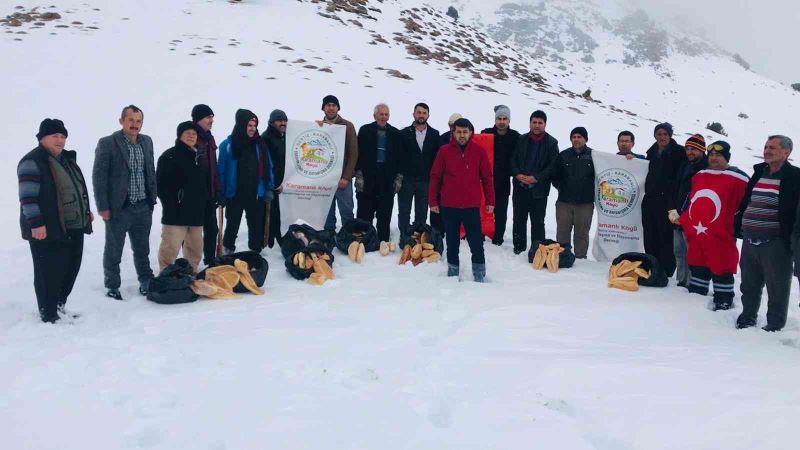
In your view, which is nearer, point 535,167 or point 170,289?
point 170,289

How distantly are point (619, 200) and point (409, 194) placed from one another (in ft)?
9.47

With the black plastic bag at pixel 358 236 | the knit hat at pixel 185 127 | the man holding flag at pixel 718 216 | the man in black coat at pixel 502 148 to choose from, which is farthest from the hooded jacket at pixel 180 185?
the man holding flag at pixel 718 216

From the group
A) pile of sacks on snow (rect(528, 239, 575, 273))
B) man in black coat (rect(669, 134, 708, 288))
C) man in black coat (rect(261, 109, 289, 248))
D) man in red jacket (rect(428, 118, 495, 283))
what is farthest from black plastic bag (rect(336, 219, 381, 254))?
man in black coat (rect(669, 134, 708, 288))

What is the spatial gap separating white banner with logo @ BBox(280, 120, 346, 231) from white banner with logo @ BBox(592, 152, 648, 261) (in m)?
3.63

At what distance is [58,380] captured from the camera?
394 cm

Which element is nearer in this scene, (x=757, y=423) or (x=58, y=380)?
(x=757, y=423)

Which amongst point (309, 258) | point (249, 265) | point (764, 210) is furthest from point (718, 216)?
point (249, 265)

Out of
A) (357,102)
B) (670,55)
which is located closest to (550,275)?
(357,102)

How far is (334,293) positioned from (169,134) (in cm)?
811

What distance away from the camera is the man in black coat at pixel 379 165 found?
25.7 feet

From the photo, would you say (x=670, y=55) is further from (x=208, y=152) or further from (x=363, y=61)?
(x=208, y=152)

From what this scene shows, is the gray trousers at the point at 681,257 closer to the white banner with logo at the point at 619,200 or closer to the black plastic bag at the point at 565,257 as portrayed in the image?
the white banner with logo at the point at 619,200

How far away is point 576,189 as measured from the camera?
7.70 meters

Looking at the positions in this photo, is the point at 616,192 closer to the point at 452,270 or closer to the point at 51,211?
the point at 452,270
